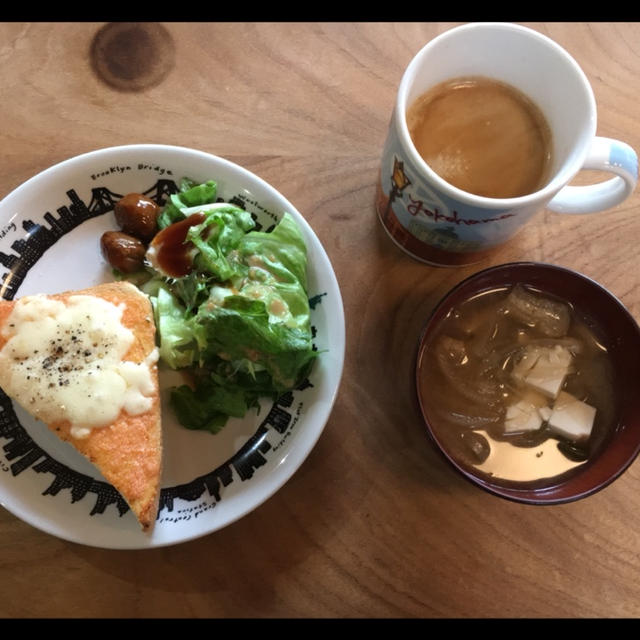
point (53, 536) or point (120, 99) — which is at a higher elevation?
point (120, 99)

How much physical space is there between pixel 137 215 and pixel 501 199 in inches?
31.1

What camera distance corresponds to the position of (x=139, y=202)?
136cm

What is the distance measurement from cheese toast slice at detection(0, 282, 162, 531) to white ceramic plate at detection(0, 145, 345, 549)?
0.07 meters

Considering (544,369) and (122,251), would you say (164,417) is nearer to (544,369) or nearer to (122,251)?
(122,251)

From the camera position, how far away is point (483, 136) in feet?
4.03

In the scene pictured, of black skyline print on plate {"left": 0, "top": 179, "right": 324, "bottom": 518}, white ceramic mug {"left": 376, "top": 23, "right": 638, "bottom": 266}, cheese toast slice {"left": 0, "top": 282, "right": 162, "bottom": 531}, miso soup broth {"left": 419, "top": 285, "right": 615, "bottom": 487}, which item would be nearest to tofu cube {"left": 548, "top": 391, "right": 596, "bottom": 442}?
miso soup broth {"left": 419, "top": 285, "right": 615, "bottom": 487}

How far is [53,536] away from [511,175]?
4.13 feet

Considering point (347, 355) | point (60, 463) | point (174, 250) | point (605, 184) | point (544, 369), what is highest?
point (605, 184)

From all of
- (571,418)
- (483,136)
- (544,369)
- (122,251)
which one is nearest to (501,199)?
(483,136)

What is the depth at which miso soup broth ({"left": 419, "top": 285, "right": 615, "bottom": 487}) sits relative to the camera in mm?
1271

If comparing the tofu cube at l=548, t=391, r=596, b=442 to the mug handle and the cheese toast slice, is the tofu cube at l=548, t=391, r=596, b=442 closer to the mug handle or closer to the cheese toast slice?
the mug handle
